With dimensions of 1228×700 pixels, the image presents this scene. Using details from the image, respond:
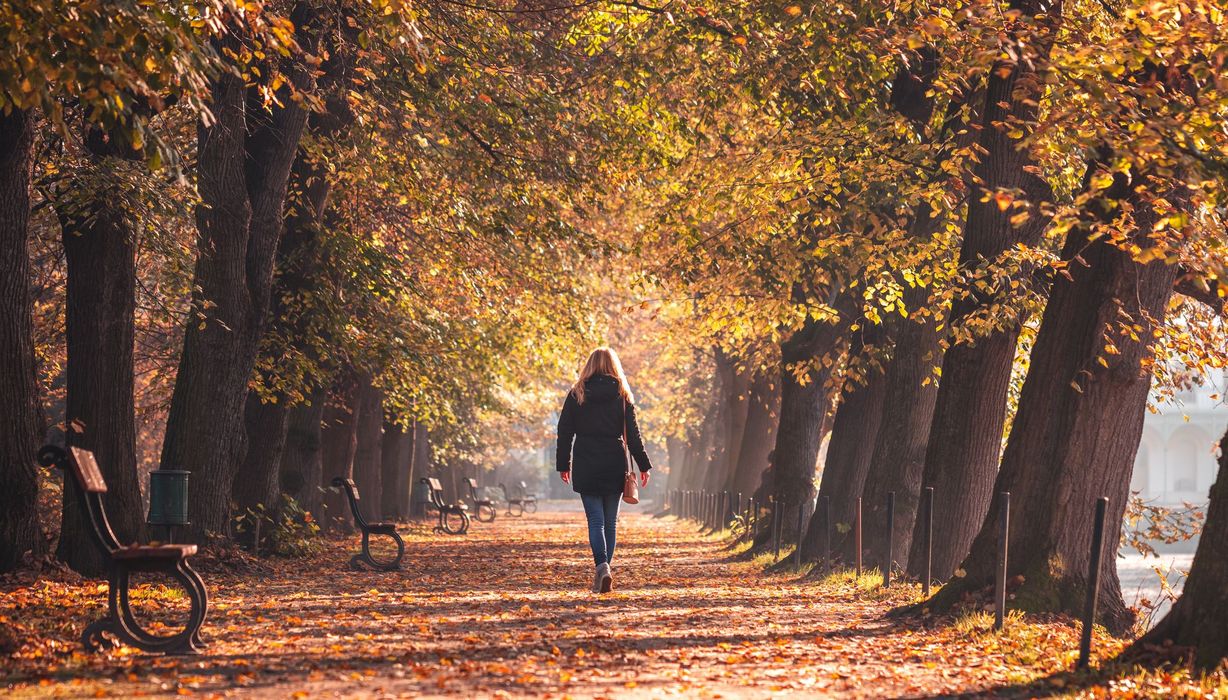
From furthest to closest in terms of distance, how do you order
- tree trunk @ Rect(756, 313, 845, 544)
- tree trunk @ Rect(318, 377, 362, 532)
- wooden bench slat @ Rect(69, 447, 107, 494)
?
tree trunk @ Rect(318, 377, 362, 532) → tree trunk @ Rect(756, 313, 845, 544) → wooden bench slat @ Rect(69, 447, 107, 494)

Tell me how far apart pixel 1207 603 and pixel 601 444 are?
5948 mm

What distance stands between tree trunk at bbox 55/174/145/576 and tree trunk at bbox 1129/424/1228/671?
8540mm

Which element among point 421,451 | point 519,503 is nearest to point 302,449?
point 421,451

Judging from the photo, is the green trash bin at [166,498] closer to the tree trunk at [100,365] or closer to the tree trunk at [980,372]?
the tree trunk at [100,365]

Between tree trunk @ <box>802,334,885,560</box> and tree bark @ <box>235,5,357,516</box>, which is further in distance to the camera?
tree trunk @ <box>802,334,885,560</box>

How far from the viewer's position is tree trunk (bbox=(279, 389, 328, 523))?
21281 mm

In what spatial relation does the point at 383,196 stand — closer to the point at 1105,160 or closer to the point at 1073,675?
the point at 1105,160

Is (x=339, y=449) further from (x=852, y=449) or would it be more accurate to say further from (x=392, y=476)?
(x=852, y=449)

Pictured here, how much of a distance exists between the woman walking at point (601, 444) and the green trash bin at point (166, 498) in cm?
327

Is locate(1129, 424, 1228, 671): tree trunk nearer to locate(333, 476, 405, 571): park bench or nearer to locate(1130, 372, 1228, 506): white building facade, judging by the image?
locate(333, 476, 405, 571): park bench

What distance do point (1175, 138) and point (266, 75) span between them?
9325 mm

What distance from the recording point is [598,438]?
1272 centimetres

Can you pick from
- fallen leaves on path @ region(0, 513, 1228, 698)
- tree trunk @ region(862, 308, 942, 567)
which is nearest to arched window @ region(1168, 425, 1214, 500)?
tree trunk @ region(862, 308, 942, 567)

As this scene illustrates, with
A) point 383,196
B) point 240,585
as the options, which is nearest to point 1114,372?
point 240,585
